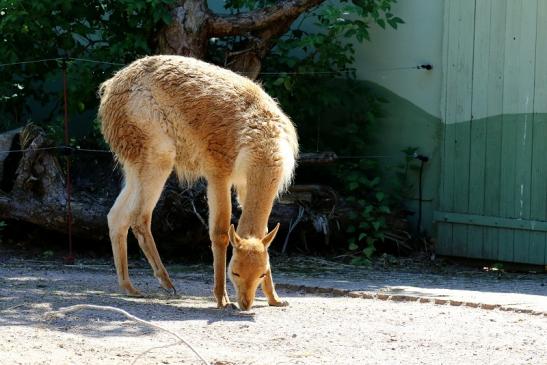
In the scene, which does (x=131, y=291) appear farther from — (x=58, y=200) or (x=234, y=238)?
(x=58, y=200)

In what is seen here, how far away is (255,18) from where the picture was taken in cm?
940

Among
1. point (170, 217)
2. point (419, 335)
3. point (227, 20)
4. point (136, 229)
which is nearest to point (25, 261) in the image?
point (170, 217)

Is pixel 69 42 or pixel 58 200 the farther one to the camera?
pixel 69 42

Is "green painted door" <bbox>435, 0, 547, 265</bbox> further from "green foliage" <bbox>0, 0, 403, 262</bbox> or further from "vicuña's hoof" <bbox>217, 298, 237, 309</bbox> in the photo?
"vicuña's hoof" <bbox>217, 298, 237, 309</bbox>

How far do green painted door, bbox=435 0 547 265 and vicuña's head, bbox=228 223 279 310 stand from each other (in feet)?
12.1

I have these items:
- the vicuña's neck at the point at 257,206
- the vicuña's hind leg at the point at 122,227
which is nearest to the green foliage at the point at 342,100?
the vicuña's hind leg at the point at 122,227

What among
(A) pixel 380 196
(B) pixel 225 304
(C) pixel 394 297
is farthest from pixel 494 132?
(B) pixel 225 304

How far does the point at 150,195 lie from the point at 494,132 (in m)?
3.67

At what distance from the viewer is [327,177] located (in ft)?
33.4

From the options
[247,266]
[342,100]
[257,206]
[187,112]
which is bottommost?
[247,266]

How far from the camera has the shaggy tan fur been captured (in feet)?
21.7

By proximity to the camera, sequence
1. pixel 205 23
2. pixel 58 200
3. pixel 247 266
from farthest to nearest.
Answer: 1. pixel 205 23
2. pixel 58 200
3. pixel 247 266

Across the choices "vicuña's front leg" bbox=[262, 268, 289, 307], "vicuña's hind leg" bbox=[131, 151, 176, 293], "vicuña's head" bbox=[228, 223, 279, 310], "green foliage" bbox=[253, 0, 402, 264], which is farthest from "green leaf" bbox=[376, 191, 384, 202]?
"vicuña's head" bbox=[228, 223, 279, 310]

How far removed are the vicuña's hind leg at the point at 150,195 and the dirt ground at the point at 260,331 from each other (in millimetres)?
214
